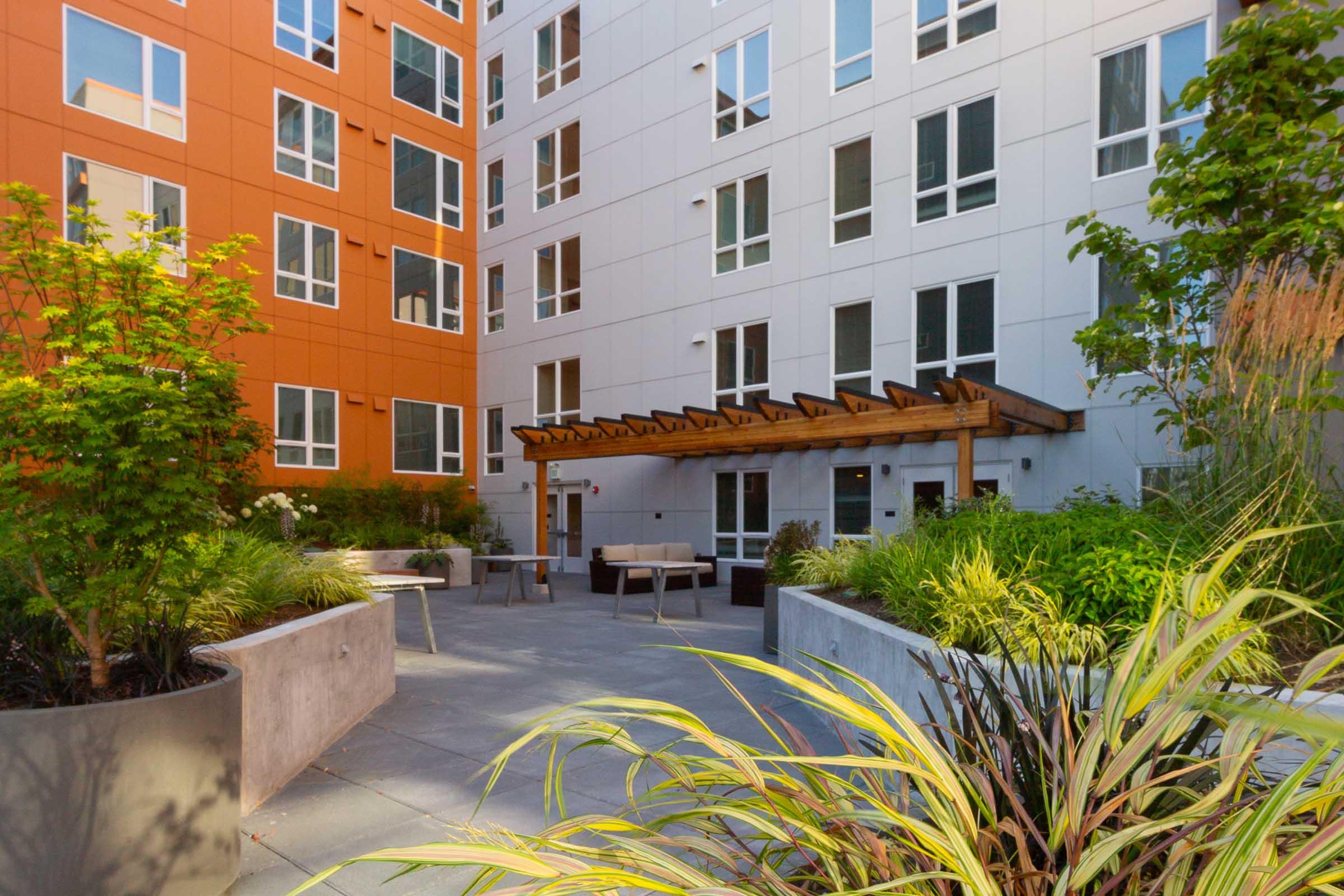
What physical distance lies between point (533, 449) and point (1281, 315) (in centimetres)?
1348

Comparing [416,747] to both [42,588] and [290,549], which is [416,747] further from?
[290,549]

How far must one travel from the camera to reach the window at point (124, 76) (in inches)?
565

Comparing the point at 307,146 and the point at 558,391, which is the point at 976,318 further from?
the point at 307,146

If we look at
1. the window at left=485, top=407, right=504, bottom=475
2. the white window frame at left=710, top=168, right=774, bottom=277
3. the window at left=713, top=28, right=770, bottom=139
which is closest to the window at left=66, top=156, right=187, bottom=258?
the window at left=485, top=407, right=504, bottom=475

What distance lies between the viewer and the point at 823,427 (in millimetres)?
11391

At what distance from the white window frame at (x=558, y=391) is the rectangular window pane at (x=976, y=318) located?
27.2 feet

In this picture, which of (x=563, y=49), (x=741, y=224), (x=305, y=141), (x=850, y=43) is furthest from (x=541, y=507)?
(x=563, y=49)

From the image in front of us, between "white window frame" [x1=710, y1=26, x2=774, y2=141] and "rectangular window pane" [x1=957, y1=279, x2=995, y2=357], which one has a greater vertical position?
"white window frame" [x1=710, y1=26, x2=774, y2=141]

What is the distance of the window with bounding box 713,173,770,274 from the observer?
49.5 ft

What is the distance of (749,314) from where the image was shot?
1503 centimetres

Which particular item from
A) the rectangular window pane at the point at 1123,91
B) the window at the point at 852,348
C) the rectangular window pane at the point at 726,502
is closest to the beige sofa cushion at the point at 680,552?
the rectangular window pane at the point at 726,502

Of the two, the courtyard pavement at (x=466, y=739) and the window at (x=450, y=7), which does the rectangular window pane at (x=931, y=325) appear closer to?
the courtyard pavement at (x=466, y=739)

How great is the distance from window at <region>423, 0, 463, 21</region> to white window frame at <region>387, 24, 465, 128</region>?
0.41 ft

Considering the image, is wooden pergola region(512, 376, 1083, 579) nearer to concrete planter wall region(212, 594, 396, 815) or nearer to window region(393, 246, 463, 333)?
window region(393, 246, 463, 333)
